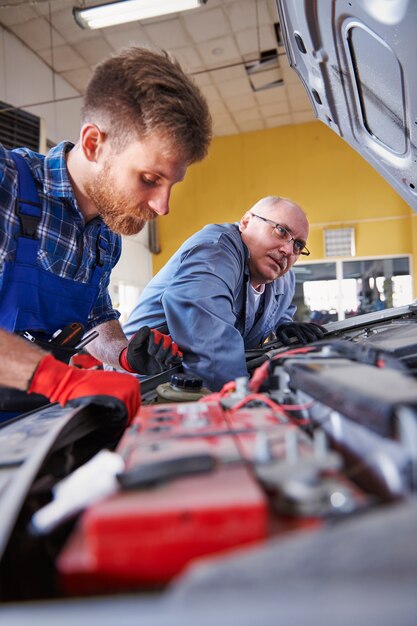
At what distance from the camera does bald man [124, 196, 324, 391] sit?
1.33 meters

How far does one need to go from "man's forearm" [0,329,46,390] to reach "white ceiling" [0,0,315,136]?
3.59 metres

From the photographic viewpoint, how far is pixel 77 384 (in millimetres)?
843

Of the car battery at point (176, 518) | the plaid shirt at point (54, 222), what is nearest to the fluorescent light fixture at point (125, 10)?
the plaid shirt at point (54, 222)

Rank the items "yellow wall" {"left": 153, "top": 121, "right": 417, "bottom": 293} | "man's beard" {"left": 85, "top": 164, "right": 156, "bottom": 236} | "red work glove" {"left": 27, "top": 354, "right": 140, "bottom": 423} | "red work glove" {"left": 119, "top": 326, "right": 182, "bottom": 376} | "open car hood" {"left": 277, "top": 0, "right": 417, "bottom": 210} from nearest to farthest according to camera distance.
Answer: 1. "red work glove" {"left": 27, "top": 354, "right": 140, "bottom": 423}
2. "open car hood" {"left": 277, "top": 0, "right": 417, "bottom": 210}
3. "man's beard" {"left": 85, "top": 164, "right": 156, "bottom": 236}
4. "red work glove" {"left": 119, "top": 326, "right": 182, "bottom": 376}
5. "yellow wall" {"left": 153, "top": 121, "right": 417, "bottom": 293}

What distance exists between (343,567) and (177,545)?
123 mm

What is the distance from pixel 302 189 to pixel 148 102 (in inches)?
253

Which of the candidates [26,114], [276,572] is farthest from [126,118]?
[26,114]

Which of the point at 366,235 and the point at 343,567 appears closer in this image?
the point at 343,567

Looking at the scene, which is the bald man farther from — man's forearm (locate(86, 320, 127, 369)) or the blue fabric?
man's forearm (locate(86, 320, 127, 369))

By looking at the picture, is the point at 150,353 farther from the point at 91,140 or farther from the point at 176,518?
the point at 176,518

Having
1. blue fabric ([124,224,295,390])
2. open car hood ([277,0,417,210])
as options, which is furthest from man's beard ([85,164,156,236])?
open car hood ([277,0,417,210])

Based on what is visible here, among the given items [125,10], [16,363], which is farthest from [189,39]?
[16,363]

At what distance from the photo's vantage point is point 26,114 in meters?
4.04

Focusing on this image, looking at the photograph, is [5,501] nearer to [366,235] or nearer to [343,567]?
[343,567]
